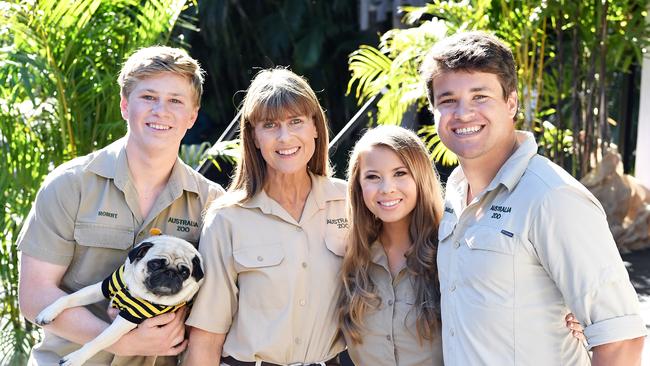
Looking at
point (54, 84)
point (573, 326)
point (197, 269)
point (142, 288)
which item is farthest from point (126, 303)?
point (54, 84)

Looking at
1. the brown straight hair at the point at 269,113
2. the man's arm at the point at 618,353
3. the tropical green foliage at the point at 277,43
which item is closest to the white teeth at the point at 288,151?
the brown straight hair at the point at 269,113

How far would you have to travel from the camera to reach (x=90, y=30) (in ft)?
18.2

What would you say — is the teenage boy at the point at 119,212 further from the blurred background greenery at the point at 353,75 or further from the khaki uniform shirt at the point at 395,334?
the blurred background greenery at the point at 353,75

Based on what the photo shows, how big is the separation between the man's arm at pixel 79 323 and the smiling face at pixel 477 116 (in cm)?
136

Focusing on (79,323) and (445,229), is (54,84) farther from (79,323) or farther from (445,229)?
(445,229)

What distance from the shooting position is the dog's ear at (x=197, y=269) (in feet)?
11.1

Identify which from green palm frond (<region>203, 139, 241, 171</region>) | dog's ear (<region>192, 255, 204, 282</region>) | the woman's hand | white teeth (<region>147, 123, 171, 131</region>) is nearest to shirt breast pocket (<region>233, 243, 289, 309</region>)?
dog's ear (<region>192, 255, 204, 282</region>)

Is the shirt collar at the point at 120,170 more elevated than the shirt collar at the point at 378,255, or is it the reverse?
the shirt collar at the point at 120,170

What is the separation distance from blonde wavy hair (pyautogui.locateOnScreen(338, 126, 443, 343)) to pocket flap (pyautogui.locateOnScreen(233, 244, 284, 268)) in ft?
0.94

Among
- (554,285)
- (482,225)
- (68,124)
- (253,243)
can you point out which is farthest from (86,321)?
(68,124)

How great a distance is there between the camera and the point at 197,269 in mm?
3385

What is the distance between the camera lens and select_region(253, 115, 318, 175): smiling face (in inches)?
138

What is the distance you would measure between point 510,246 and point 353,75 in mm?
5797

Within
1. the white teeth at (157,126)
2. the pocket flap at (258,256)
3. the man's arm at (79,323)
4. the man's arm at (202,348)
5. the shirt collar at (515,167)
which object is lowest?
the man's arm at (202,348)
